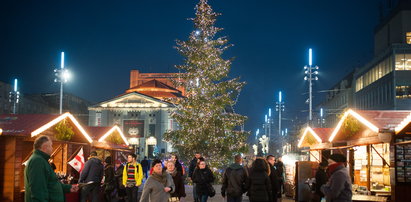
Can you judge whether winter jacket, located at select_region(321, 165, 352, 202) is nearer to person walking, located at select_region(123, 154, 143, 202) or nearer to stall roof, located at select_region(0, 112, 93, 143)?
person walking, located at select_region(123, 154, 143, 202)

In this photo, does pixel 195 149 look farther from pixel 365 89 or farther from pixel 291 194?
pixel 365 89

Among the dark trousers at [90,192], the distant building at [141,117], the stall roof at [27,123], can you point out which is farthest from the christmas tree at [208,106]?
the distant building at [141,117]

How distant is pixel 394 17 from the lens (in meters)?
63.5

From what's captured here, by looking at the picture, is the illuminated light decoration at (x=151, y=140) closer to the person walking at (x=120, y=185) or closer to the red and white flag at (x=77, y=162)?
the red and white flag at (x=77, y=162)

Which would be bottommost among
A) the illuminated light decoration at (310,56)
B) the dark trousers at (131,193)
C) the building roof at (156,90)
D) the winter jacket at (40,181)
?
the dark trousers at (131,193)

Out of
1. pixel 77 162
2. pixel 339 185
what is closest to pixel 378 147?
pixel 339 185

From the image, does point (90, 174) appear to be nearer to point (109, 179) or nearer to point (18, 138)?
point (109, 179)

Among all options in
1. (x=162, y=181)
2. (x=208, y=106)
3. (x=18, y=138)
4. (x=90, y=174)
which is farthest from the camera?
(x=208, y=106)

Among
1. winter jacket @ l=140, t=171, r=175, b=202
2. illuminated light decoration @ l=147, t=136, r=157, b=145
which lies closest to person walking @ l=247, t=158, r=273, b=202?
winter jacket @ l=140, t=171, r=175, b=202

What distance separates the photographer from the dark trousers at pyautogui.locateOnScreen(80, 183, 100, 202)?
1391cm

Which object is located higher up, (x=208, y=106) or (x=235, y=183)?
(x=208, y=106)

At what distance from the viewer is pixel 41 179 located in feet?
20.0

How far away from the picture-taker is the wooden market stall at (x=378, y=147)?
12746 millimetres

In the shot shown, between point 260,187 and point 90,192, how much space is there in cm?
566
